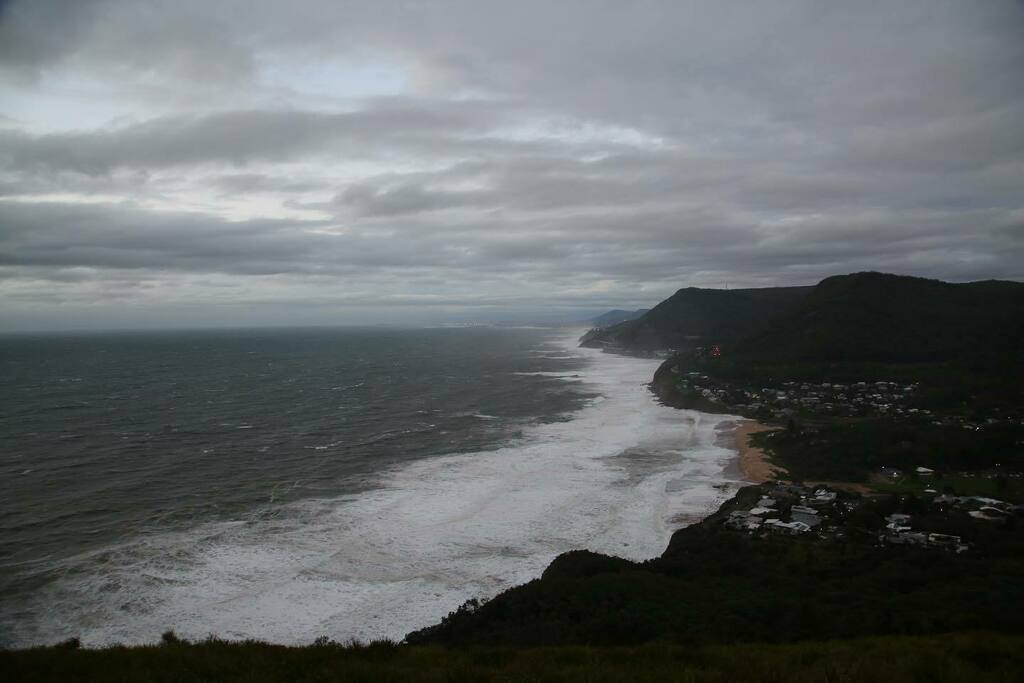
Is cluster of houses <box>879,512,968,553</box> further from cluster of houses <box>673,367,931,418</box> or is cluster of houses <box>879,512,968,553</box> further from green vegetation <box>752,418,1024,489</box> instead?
cluster of houses <box>673,367,931,418</box>

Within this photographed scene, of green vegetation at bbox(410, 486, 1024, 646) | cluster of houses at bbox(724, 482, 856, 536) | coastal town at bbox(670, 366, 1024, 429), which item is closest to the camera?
green vegetation at bbox(410, 486, 1024, 646)

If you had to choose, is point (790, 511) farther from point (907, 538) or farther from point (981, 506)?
point (981, 506)

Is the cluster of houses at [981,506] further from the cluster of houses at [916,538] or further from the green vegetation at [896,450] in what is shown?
the green vegetation at [896,450]

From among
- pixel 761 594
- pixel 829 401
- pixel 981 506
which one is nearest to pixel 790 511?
pixel 981 506

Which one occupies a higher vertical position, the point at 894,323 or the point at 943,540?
the point at 894,323

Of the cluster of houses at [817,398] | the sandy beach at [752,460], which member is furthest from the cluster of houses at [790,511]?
the cluster of houses at [817,398]

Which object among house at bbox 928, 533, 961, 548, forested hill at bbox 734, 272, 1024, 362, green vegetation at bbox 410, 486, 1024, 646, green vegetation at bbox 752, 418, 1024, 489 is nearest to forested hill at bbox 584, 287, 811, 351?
forested hill at bbox 734, 272, 1024, 362
